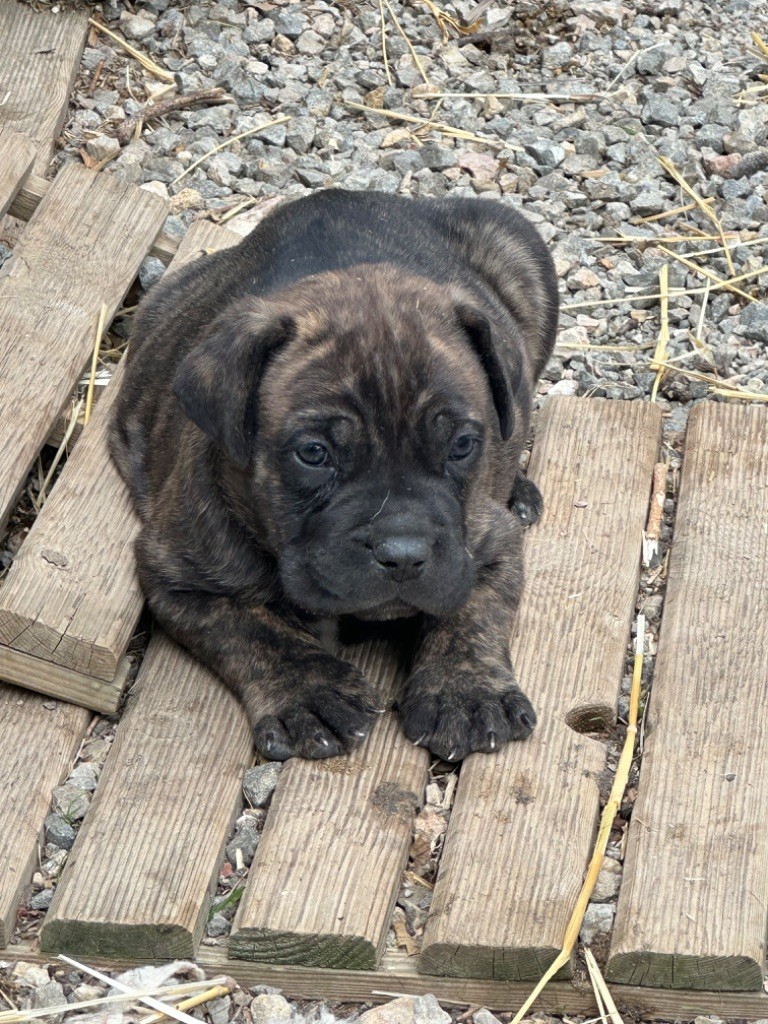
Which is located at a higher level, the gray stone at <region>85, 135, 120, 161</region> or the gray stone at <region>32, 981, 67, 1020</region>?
the gray stone at <region>85, 135, 120, 161</region>

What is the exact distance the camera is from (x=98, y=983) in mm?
4027

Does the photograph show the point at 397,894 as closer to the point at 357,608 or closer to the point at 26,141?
the point at 357,608

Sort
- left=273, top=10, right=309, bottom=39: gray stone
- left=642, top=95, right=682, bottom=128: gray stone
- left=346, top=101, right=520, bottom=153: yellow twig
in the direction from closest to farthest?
1. left=346, top=101, right=520, bottom=153: yellow twig
2. left=642, top=95, right=682, bottom=128: gray stone
3. left=273, top=10, right=309, bottom=39: gray stone

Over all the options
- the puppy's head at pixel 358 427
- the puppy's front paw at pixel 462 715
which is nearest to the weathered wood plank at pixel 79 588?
the puppy's head at pixel 358 427

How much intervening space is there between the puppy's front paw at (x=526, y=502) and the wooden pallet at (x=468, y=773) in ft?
0.22

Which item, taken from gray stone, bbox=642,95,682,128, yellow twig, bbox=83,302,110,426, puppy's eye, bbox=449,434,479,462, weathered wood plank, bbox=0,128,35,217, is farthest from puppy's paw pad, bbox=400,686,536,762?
gray stone, bbox=642,95,682,128

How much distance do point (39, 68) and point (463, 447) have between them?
12.4 ft

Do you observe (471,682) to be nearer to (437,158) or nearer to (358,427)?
(358,427)

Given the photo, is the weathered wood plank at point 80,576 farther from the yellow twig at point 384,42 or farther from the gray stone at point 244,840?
the yellow twig at point 384,42

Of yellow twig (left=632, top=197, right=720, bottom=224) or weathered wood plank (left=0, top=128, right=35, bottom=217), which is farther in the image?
yellow twig (left=632, top=197, right=720, bottom=224)

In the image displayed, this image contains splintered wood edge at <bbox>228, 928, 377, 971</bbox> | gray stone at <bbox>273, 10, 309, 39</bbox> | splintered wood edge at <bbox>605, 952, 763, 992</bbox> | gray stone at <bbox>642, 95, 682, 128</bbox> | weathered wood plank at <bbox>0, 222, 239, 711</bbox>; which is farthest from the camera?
gray stone at <bbox>273, 10, 309, 39</bbox>

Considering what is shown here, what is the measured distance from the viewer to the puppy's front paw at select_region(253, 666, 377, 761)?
14.6 ft

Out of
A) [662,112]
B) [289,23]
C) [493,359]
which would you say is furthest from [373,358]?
[289,23]

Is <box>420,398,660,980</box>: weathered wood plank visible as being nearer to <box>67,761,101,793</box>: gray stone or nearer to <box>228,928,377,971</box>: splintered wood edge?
<box>228,928,377,971</box>: splintered wood edge
